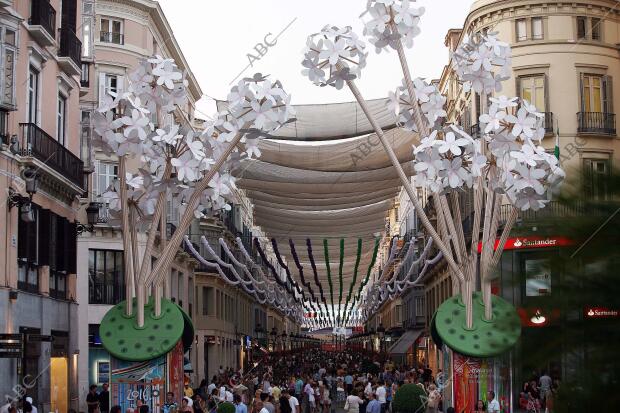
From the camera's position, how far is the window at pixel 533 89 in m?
37.6

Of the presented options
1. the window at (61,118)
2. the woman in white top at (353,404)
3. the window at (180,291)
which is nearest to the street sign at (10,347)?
the window at (61,118)

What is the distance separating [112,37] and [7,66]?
21.3 m

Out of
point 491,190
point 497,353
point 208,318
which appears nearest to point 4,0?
point 491,190

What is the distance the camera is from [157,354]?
71.5ft

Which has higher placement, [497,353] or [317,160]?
[317,160]

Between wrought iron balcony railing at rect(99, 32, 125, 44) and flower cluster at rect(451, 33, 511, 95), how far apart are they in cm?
2260

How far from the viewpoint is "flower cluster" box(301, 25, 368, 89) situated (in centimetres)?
2255

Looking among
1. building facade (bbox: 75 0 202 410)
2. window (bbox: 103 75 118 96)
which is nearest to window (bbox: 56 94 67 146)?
building facade (bbox: 75 0 202 410)

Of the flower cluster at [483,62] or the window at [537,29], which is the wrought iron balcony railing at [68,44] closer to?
the flower cluster at [483,62]

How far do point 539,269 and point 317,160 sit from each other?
35.2 metres

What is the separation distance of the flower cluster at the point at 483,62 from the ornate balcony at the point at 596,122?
13168mm

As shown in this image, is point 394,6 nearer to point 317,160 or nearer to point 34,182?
point 34,182

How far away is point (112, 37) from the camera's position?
43.5 metres

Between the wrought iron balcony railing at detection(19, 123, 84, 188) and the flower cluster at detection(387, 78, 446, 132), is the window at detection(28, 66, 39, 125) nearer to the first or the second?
the wrought iron balcony railing at detection(19, 123, 84, 188)
